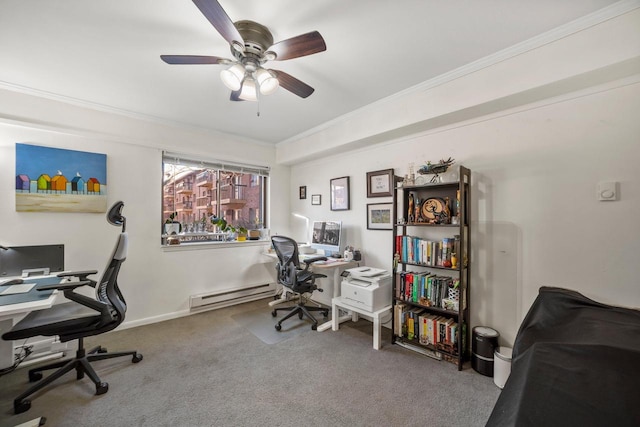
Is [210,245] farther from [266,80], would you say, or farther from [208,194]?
[266,80]

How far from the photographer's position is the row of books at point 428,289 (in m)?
2.22

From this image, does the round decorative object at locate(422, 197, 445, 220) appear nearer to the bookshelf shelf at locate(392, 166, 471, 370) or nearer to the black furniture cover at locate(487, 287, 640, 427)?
the bookshelf shelf at locate(392, 166, 471, 370)

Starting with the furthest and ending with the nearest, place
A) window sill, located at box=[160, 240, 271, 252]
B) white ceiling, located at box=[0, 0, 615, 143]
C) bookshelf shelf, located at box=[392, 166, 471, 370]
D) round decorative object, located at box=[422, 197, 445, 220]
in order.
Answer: window sill, located at box=[160, 240, 271, 252]
round decorative object, located at box=[422, 197, 445, 220]
bookshelf shelf, located at box=[392, 166, 471, 370]
white ceiling, located at box=[0, 0, 615, 143]

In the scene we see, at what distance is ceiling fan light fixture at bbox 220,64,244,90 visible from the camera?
1682mm

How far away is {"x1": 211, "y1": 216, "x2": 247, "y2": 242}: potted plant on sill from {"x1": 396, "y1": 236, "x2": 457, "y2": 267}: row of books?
2.41m

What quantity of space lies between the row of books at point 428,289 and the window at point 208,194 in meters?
2.59

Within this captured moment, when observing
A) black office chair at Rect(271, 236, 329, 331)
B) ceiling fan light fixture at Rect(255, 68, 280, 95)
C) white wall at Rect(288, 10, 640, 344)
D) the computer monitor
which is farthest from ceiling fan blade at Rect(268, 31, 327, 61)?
the computer monitor

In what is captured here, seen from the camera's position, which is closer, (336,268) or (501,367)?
(501,367)

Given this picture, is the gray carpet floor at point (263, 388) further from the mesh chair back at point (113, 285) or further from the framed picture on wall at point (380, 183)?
the framed picture on wall at point (380, 183)

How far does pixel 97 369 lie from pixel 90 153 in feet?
7.03

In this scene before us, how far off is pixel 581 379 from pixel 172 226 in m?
3.79

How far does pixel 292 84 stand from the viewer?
189 cm

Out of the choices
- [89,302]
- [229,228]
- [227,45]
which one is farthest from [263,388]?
[227,45]

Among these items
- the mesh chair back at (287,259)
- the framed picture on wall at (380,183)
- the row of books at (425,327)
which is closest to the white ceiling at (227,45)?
the framed picture on wall at (380,183)
